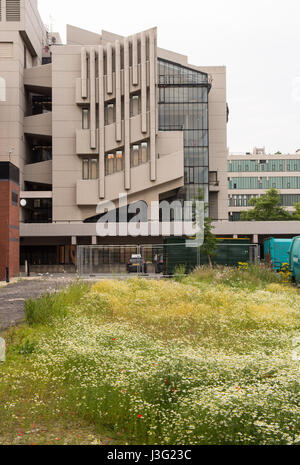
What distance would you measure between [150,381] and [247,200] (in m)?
97.6

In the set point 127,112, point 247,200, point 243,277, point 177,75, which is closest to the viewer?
point 243,277

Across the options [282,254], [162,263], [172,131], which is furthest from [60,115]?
[282,254]

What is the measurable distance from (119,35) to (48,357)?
63643 millimetres

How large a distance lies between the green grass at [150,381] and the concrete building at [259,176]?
90.8 metres

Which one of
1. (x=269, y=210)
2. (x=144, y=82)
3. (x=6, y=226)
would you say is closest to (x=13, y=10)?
(x=144, y=82)

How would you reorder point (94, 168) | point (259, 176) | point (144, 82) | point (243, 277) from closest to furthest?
point (243, 277), point (144, 82), point (94, 168), point (259, 176)

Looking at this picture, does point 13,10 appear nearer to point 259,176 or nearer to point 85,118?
point 85,118

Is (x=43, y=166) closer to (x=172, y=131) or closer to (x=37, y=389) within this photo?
(x=172, y=131)

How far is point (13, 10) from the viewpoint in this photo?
5697 cm

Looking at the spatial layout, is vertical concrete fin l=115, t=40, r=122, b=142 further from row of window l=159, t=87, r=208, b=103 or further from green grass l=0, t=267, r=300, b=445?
green grass l=0, t=267, r=300, b=445

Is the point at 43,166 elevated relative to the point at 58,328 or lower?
elevated

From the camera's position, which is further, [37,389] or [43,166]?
[43,166]

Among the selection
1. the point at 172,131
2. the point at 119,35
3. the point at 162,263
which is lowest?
the point at 162,263

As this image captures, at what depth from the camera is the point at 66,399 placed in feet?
19.2
